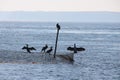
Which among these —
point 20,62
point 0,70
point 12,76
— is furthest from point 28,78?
point 20,62

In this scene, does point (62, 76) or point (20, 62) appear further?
point (20, 62)

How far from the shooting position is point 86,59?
62.3 metres

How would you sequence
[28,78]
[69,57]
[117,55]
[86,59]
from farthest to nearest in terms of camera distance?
[117,55] → [86,59] → [69,57] → [28,78]

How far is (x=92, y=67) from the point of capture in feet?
177

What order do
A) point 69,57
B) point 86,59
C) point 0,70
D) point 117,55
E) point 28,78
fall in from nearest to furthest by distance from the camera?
point 28,78 < point 0,70 < point 69,57 < point 86,59 < point 117,55

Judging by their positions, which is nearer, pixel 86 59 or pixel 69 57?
pixel 69 57

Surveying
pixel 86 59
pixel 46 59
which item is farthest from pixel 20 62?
pixel 86 59

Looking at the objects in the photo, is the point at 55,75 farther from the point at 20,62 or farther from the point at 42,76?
the point at 20,62

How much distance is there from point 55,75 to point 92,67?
7.40m

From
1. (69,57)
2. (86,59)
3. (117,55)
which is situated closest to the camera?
(69,57)

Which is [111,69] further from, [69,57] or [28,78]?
[28,78]

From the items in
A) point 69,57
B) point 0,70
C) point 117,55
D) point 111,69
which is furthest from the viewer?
point 117,55

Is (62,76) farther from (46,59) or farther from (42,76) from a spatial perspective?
(46,59)

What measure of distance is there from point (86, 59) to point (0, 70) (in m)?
15.0
